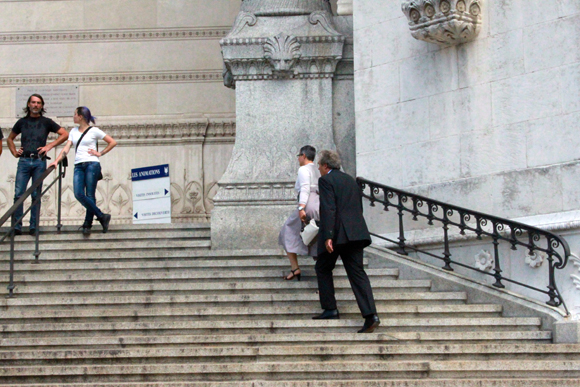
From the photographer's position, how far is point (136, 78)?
1878 centimetres

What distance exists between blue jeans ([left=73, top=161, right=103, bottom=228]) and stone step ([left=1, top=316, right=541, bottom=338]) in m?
2.89

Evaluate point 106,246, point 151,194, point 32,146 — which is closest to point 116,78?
point 151,194

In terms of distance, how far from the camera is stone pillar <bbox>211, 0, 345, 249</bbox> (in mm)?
13281

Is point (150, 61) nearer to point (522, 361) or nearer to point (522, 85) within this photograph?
point (522, 85)

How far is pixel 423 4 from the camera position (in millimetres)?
11961

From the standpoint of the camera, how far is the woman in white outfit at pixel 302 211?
34.2 feet

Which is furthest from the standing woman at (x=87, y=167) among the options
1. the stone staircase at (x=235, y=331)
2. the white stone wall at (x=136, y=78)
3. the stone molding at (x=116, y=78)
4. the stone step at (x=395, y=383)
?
the stone molding at (x=116, y=78)

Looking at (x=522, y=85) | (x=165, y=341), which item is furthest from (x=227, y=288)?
(x=522, y=85)

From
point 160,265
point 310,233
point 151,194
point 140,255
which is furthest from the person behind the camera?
point 151,194

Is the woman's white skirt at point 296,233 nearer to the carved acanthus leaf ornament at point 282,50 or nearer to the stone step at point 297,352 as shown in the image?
the stone step at point 297,352

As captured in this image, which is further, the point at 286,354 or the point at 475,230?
the point at 475,230

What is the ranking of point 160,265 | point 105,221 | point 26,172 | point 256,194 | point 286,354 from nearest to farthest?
point 286,354
point 160,265
point 105,221
point 26,172
point 256,194

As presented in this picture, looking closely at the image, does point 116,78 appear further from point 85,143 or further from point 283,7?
point 85,143

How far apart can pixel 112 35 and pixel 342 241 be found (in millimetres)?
10778
